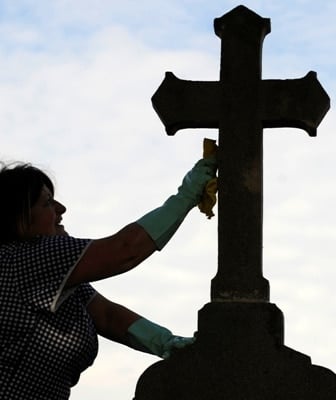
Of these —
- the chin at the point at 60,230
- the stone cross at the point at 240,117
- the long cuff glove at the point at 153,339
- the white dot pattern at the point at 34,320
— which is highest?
the stone cross at the point at 240,117

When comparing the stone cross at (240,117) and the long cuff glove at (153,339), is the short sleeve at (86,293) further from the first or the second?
the stone cross at (240,117)

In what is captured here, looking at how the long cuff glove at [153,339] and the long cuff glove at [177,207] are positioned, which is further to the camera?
the long cuff glove at [153,339]

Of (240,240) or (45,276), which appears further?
(240,240)

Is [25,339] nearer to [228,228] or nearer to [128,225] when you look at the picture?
[128,225]

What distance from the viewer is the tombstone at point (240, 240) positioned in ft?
13.4

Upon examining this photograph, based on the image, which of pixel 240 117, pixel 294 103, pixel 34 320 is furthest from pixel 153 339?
pixel 294 103

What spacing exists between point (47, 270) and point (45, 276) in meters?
0.02

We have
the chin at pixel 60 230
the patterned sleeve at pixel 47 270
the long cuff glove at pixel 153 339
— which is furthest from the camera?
the long cuff glove at pixel 153 339

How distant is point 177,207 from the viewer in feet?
12.3

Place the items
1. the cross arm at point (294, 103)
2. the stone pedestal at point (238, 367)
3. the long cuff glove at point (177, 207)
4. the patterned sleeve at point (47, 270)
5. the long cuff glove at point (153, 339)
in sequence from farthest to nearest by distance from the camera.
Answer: the cross arm at point (294, 103) < the long cuff glove at point (153, 339) < the stone pedestal at point (238, 367) < the long cuff glove at point (177, 207) < the patterned sleeve at point (47, 270)

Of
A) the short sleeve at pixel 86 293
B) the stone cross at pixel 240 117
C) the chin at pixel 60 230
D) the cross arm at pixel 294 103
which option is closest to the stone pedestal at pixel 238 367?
the stone cross at pixel 240 117

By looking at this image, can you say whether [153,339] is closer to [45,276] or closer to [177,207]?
[177,207]

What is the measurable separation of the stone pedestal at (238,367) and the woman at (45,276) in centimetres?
57

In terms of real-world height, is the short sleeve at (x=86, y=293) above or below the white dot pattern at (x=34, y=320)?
above
